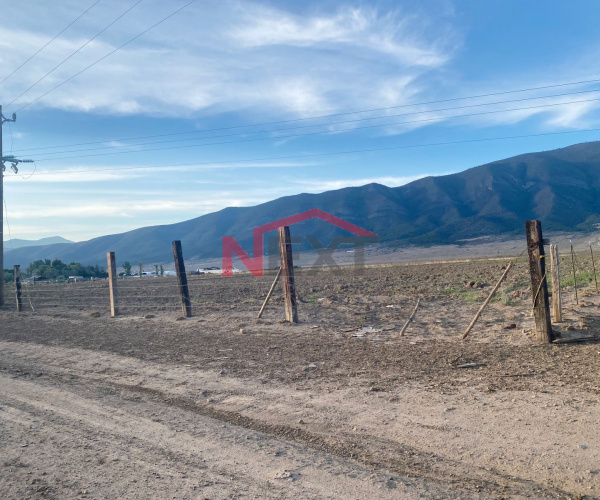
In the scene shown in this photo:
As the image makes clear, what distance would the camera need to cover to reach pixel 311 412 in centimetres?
545

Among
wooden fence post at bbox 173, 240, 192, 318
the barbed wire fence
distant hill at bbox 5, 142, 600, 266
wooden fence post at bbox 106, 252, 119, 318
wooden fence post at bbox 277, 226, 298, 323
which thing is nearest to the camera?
wooden fence post at bbox 277, 226, 298, 323

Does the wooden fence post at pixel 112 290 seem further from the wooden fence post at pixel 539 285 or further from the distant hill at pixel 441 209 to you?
the distant hill at pixel 441 209

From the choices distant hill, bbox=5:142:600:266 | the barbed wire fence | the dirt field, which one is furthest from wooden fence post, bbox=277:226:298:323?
distant hill, bbox=5:142:600:266

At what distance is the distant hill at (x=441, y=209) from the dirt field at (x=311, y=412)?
204 ft

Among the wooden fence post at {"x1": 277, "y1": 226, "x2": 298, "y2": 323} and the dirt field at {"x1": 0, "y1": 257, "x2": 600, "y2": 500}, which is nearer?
the dirt field at {"x1": 0, "y1": 257, "x2": 600, "y2": 500}

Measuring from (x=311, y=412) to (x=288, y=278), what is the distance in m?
6.34

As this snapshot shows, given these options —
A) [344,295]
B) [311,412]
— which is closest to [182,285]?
[344,295]

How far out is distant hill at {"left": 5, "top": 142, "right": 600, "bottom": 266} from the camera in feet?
Answer: 249

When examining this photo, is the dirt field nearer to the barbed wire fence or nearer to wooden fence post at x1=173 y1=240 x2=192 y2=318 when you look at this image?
the barbed wire fence

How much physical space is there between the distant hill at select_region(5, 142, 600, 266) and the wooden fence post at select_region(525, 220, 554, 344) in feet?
202

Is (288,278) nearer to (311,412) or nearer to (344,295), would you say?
(344,295)

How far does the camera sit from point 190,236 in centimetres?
11481

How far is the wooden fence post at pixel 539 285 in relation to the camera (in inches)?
316

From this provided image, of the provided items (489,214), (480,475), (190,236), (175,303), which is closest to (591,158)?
(489,214)
